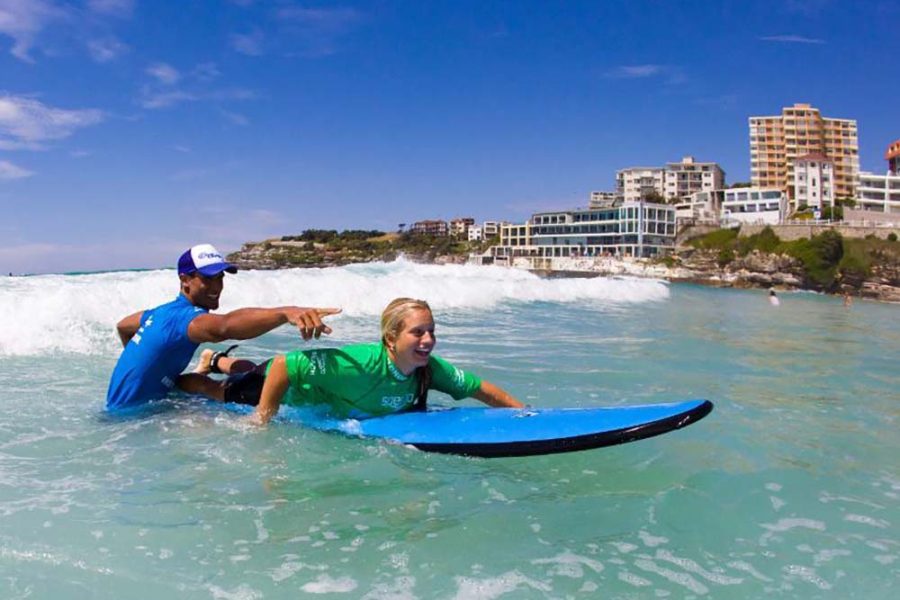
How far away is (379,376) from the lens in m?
4.19

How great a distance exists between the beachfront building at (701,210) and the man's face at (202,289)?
97.6 meters

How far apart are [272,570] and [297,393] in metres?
1.69

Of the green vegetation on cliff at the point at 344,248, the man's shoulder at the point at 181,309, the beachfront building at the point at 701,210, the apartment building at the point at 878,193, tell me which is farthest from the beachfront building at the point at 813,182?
the man's shoulder at the point at 181,309

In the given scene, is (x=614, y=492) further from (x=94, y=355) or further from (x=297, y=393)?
(x=94, y=355)

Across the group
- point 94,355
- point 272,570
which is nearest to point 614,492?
point 272,570

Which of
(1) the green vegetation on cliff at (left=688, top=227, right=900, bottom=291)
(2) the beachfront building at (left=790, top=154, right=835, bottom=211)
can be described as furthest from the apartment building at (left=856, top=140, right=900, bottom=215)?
(1) the green vegetation on cliff at (left=688, top=227, right=900, bottom=291)

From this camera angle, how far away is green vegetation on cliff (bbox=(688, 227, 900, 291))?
6538 centimetres

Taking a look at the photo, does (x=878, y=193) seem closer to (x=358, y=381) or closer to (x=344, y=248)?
(x=344, y=248)

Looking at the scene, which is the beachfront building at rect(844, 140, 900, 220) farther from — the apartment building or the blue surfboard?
the blue surfboard

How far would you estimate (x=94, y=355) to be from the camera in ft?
27.9

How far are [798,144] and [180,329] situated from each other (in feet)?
435

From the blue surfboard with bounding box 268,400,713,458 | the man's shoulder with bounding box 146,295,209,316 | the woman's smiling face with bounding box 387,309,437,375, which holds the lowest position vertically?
the blue surfboard with bounding box 268,400,713,458

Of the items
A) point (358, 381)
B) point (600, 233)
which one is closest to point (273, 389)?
point (358, 381)

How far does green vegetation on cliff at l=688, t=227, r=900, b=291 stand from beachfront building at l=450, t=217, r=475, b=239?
3583 inches
